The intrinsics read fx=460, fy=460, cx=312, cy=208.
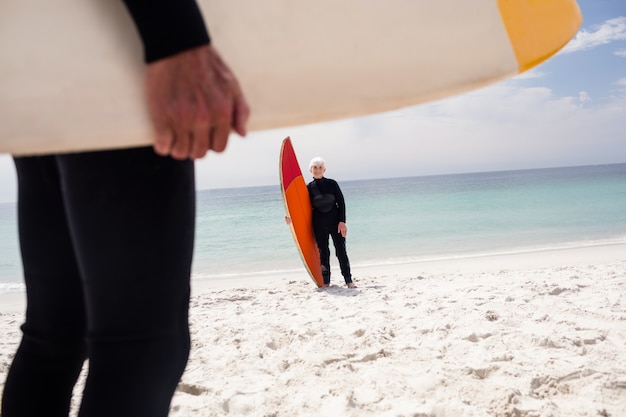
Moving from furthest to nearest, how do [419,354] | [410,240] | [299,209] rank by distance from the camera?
[410,240] → [299,209] → [419,354]

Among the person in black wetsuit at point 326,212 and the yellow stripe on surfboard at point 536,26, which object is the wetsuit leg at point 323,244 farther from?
the yellow stripe on surfboard at point 536,26

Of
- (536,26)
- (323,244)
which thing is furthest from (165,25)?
(323,244)

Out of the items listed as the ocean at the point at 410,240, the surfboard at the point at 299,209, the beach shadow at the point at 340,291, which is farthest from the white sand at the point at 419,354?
the ocean at the point at 410,240

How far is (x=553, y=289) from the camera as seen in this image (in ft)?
13.9

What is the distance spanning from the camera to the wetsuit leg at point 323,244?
575 cm

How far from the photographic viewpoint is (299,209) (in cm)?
566

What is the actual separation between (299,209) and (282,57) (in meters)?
4.95

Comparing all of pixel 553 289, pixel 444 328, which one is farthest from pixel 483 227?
pixel 444 328

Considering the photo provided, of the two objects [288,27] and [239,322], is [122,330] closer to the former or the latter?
[288,27]

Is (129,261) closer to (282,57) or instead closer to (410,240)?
(282,57)

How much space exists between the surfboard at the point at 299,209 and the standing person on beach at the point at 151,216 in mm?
4671

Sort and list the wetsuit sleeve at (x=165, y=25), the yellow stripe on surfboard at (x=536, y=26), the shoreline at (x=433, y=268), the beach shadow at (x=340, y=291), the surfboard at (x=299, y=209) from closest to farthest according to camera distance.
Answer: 1. the wetsuit sleeve at (x=165, y=25)
2. the yellow stripe on surfboard at (x=536, y=26)
3. the beach shadow at (x=340, y=291)
4. the surfboard at (x=299, y=209)
5. the shoreline at (x=433, y=268)

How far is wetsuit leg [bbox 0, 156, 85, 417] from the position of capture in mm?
797

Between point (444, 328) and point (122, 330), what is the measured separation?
2.76 meters
